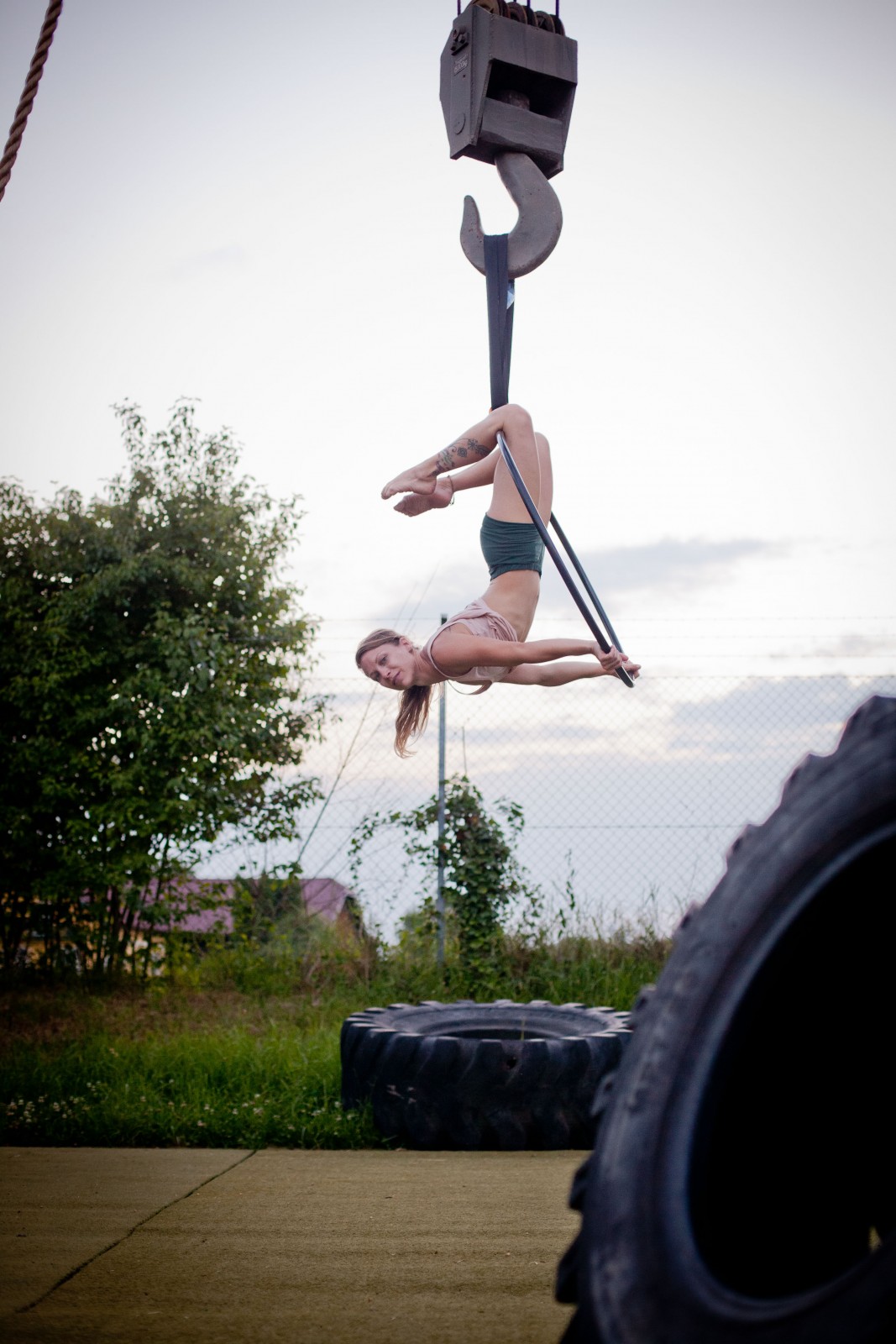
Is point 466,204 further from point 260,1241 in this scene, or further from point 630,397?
point 260,1241

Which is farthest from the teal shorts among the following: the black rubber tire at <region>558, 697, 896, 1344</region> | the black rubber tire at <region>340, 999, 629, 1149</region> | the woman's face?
the black rubber tire at <region>558, 697, 896, 1344</region>

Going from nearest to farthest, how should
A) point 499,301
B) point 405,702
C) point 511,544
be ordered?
point 499,301
point 511,544
point 405,702

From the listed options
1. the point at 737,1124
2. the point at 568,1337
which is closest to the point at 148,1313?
the point at 568,1337

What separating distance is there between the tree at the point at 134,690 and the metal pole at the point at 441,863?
99 cm

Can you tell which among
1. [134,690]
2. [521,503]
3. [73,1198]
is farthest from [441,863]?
[521,503]

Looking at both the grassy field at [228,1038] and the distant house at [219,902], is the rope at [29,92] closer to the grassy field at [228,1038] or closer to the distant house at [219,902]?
the grassy field at [228,1038]

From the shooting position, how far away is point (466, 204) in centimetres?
236

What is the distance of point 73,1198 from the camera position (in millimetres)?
2426

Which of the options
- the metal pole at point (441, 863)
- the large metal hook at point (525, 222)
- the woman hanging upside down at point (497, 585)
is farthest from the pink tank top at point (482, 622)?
the metal pole at point (441, 863)

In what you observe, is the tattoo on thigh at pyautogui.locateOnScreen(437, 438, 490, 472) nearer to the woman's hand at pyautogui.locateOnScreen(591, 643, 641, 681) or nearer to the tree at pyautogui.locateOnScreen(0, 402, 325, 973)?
the woman's hand at pyautogui.locateOnScreen(591, 643, 641, 681)

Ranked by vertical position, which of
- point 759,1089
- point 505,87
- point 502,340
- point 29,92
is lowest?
point 759,1089

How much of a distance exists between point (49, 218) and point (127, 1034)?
3.83 m

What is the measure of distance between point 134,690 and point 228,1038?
7.98 feet

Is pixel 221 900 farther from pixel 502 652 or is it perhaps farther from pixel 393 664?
pixel 502 652
